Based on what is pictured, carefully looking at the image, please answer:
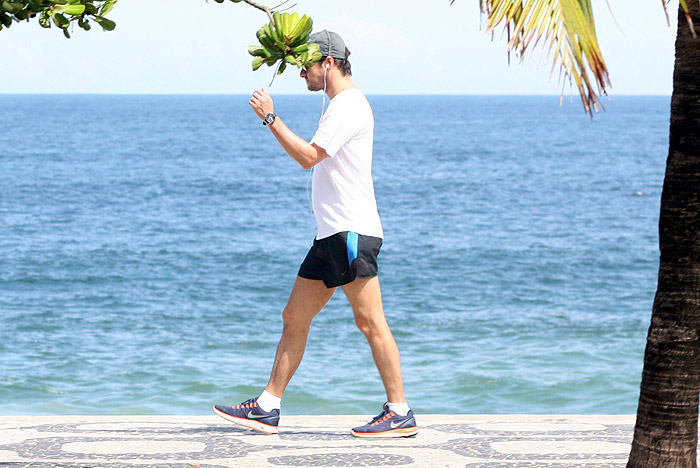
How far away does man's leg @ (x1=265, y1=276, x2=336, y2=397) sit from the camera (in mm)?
5031

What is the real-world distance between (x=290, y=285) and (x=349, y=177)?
57.5 feet

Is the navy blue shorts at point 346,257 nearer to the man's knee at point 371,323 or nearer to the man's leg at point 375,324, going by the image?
the man's leg at point 375,324

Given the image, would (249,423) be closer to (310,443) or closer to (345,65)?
(310,443)

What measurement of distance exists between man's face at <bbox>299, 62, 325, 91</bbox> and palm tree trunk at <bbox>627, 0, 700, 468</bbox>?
1.90 metres

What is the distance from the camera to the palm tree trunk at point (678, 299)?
3521 millimetres

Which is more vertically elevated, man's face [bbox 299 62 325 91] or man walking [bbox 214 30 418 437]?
man's face [bbox 299 62 325 91]

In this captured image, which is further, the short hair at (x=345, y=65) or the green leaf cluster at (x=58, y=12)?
the short hair at (x=345, y=65)

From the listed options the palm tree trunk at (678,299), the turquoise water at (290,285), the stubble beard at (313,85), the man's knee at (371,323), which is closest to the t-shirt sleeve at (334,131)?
the stubble beard at (313,85)

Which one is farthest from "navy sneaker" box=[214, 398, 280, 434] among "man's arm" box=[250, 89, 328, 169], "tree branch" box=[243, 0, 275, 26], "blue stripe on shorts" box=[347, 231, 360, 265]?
"tree branch" box=[243, 0, 275, 26]

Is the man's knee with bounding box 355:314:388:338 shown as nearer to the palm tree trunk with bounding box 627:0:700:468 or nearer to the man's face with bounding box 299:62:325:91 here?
the man's face with bounding box 299:62:325:91

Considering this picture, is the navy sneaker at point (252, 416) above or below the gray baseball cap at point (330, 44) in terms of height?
below

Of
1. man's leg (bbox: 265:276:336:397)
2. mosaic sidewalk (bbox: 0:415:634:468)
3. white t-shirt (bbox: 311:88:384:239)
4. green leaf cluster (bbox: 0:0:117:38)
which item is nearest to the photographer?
green leaf cluster (bbox: 0:0:117:38)

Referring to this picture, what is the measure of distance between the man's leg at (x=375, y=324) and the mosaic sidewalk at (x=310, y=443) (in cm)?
35

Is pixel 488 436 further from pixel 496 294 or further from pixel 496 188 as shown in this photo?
pixel 496 188
